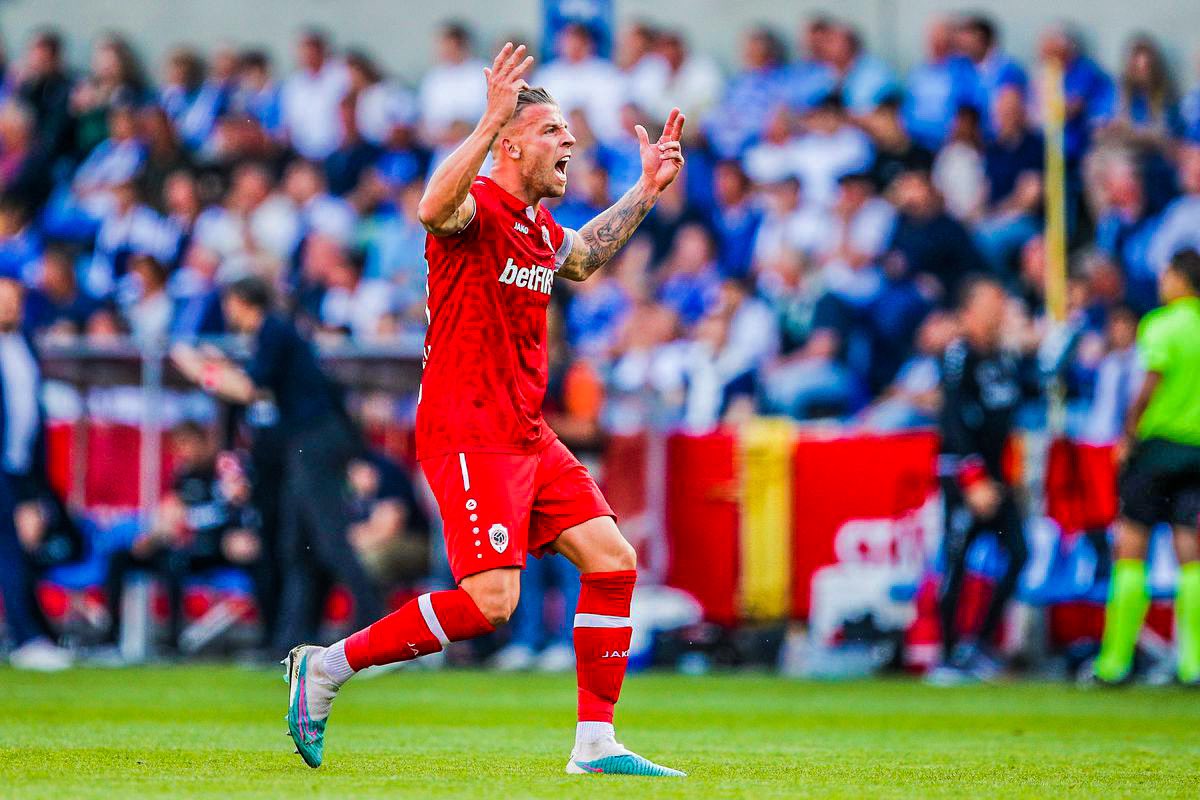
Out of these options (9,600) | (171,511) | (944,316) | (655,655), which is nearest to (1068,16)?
(944,316)

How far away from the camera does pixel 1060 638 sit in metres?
14.6

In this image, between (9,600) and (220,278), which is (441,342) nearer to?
(9,600)

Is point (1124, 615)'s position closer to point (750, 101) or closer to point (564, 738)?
point (564, 738)

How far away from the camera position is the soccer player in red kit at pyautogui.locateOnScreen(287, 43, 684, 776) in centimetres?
700

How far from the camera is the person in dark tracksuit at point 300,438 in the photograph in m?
13.9

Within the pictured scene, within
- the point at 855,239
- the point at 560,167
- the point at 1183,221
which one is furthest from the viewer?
the point at 855,239

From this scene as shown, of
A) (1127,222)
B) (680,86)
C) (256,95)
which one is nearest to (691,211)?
(680,86)

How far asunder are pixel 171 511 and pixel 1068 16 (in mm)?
9353

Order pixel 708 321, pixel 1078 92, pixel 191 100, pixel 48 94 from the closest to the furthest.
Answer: pixel 708 321 < pixel 1078 92 < pixel 191 100 < pixel 48 94

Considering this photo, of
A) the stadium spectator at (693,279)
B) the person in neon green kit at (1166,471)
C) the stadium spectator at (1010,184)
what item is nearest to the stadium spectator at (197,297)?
the stadium spectator at (693,279)

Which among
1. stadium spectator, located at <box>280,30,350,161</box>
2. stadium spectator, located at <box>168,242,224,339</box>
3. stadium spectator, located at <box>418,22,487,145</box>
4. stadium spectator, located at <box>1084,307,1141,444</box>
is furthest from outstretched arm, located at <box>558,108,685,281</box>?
stadium spectator, located at <box>280,30,350,161</box>

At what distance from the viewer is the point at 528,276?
7211mm

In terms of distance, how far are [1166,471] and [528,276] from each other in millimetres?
7019

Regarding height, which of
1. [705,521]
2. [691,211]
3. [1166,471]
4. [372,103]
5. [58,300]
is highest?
[372,103]
